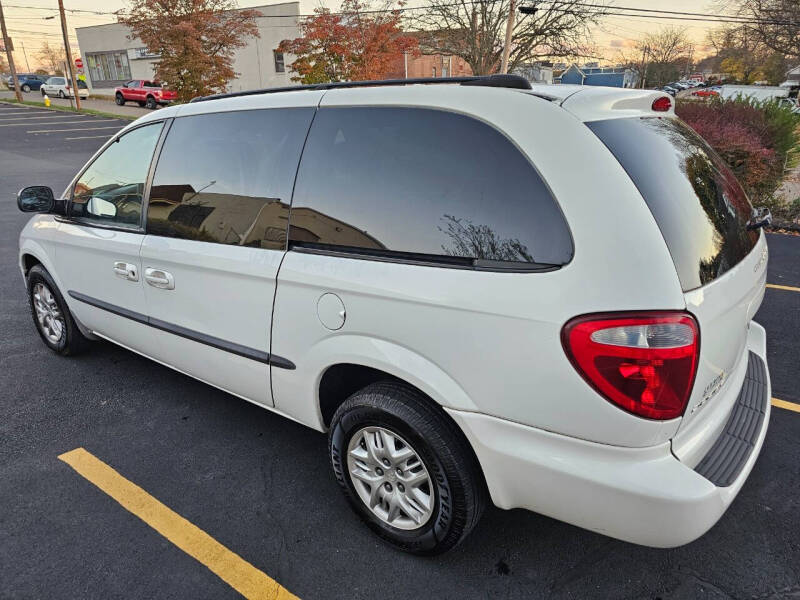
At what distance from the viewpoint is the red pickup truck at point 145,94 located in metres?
31.0

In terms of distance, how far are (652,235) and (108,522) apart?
2.55 metres

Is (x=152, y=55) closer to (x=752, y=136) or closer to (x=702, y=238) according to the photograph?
(x=752, y=136)

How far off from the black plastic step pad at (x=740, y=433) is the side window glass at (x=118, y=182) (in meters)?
2.99

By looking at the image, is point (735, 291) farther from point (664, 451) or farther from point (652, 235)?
point (664, 451)

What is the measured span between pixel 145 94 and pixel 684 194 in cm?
3615

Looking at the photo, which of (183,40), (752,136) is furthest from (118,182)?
(183,40)

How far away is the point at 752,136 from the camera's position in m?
8.33

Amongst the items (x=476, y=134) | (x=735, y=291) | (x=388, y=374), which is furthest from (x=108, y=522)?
(x=735, y=291)

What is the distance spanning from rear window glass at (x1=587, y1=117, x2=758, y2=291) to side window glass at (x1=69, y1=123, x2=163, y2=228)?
8.18ft

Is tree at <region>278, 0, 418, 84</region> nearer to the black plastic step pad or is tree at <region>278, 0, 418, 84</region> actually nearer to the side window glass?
the side window glass

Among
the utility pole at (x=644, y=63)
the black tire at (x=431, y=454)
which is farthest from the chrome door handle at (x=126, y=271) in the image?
the utility pole at (x=644, y=63)

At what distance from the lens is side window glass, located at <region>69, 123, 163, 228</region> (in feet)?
10.2

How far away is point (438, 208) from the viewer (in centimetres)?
193

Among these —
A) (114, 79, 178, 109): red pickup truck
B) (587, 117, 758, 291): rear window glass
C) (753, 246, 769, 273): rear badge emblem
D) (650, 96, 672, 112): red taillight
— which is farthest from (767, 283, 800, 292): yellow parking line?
(114, 79, 178, 109): red pickup truck
